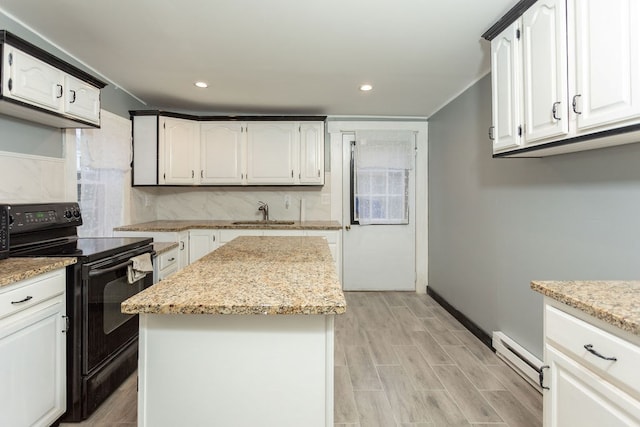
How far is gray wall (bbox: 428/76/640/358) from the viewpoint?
161 cm

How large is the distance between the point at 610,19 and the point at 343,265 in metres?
3.45

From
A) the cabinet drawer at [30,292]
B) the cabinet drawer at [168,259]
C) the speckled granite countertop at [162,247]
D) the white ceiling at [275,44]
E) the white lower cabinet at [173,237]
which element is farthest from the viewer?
the white lower cabinet at [173,237]

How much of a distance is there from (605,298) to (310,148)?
3157mm

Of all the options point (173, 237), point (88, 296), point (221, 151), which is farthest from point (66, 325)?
point (221, 151)

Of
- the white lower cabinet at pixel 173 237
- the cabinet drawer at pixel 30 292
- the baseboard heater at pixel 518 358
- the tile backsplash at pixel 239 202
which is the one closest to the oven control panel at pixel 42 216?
the cabinet drawer at pixel 30 292

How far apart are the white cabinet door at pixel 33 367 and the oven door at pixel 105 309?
110 millimetres

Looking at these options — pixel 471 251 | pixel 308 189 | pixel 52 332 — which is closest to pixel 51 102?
pixel 52 332

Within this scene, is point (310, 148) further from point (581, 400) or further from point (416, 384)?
point (581, 400)

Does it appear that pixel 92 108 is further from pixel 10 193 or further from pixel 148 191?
pixel 148 191

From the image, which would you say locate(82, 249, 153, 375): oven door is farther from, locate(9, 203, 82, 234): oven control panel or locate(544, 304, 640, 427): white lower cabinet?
locate(544, 304, 640, 427): white lower cabinet

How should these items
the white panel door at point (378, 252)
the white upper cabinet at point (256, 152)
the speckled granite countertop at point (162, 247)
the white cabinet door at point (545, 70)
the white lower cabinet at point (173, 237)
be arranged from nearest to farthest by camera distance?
1. the white cabinet door at point (545, 70)
2. the speckled granite countertop at point (162, 247)
3. the white lower cabinet at point (173, 237)
4. the white upper cabinet at point (256, 152)
5. the white panel door at point (378, 252)

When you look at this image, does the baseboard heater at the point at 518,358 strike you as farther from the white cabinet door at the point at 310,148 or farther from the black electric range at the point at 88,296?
the black electric range at the point at 88,296

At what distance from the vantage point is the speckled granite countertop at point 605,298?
927 mm

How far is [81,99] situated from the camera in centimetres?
220
